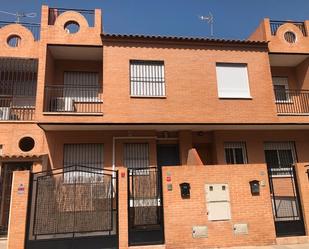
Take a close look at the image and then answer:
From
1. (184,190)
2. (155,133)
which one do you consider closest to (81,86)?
(155,133)

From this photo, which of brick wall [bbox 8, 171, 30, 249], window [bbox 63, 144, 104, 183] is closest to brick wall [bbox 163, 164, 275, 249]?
brick wall [bbox 8, 171, 30, 249]

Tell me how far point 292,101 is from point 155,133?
7124mm

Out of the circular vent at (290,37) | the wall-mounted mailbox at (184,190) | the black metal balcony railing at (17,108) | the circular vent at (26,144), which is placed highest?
the circular vent at (290,37)

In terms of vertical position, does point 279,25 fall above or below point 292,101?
above

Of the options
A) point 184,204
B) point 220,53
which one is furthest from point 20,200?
point 220,53

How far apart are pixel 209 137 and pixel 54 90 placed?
7254mm

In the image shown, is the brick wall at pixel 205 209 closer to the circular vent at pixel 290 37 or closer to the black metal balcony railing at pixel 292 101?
the black metal balcony railing at pixel 292 101

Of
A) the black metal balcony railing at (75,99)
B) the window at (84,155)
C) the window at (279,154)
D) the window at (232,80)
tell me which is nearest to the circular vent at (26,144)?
the window at (84,155)

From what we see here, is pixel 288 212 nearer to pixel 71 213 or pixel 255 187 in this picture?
pixel 255 187

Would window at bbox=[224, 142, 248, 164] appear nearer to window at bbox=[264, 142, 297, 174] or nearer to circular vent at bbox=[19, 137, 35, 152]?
window at bbox=[264, 142, 297, 174]

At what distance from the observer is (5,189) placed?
11758mm

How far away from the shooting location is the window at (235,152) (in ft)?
45.0

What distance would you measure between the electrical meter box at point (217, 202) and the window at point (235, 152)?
4.81 metres

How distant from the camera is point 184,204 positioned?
8.70 metres
